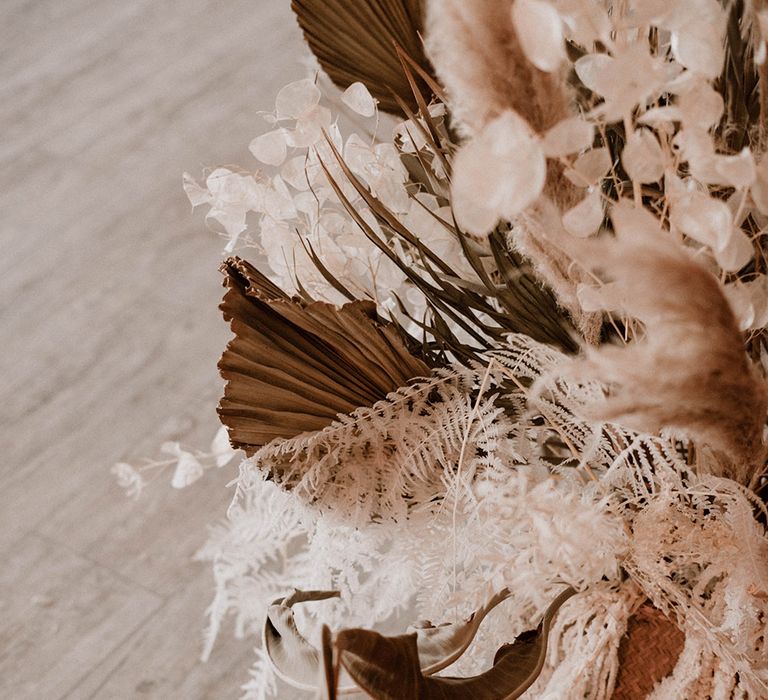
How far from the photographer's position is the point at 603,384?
42 cm

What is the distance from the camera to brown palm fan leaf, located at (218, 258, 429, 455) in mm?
441

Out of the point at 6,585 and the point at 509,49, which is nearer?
the point at 509,49

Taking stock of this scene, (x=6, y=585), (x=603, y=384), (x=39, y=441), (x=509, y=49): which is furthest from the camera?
(x=39, y=441)

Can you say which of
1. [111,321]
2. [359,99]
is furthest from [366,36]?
[111,321]

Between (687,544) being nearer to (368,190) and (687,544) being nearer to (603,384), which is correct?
(603,384)

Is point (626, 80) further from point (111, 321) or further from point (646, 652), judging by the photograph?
point (111, 321)

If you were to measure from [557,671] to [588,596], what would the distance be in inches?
1.8

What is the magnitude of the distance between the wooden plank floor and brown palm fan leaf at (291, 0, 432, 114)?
0.60 meters

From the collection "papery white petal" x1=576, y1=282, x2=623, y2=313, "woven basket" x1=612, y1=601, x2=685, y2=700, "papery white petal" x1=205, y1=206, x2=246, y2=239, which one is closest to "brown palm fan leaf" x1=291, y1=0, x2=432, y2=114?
"papery white petal" x1=205, y1=206, x2=246, y2=239

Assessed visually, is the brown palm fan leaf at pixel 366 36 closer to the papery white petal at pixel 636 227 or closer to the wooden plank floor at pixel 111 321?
the papery white petal at pixel 636 227

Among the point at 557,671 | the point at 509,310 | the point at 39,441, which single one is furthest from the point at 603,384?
the point at 39,441

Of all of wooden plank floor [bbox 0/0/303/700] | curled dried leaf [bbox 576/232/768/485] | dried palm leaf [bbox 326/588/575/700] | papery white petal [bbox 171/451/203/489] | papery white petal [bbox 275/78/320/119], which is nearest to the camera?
curled dried leaf [bbox 576/232/768/485]

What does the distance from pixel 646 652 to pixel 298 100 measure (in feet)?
1.15

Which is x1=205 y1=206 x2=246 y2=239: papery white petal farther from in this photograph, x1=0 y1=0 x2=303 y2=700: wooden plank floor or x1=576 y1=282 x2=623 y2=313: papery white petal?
x1=0 y1=0 x2=303 y2=700: wooden plank floor
